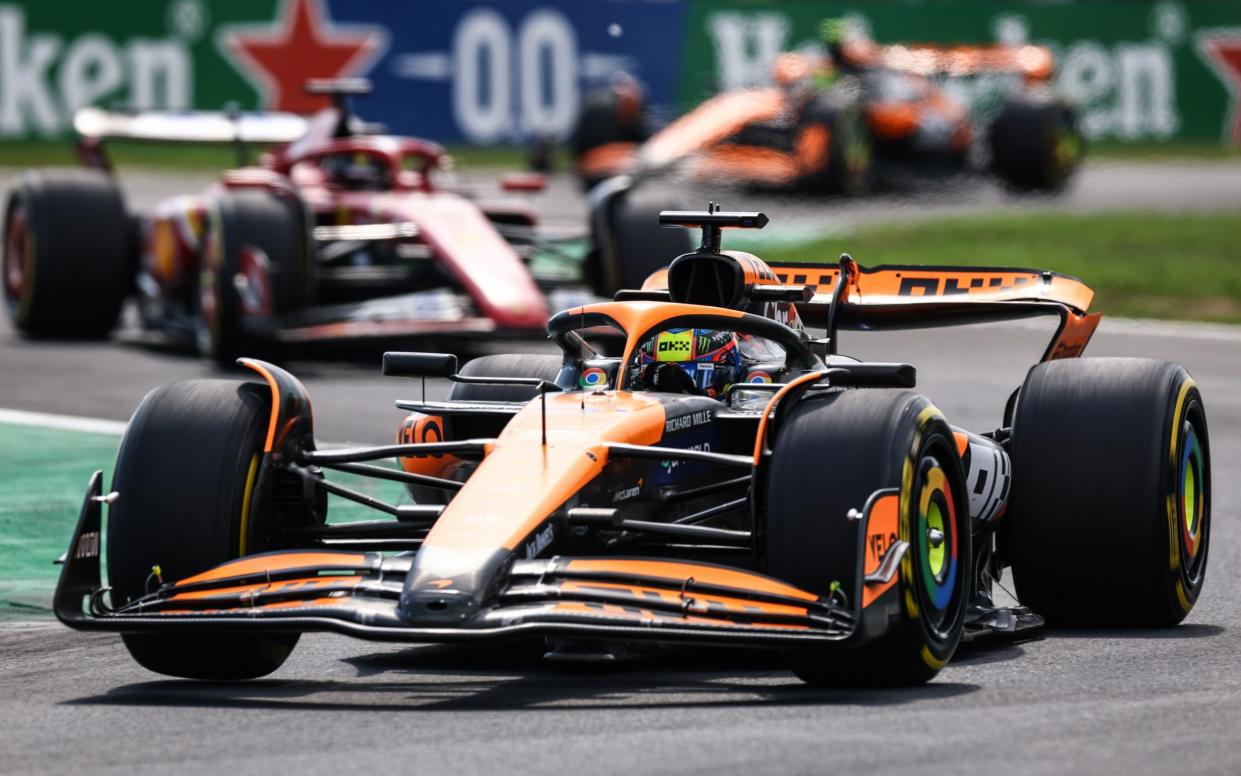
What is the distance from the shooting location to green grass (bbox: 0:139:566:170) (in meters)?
29.3

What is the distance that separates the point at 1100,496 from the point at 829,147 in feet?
61.3

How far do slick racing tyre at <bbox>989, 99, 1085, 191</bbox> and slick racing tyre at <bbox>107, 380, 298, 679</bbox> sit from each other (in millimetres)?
21154

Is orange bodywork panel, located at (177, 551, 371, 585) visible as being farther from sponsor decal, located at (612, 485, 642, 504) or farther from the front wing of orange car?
sponsor decal, located at (612, 485, 642, 504)

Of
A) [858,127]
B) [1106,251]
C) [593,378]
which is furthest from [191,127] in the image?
[593,378]

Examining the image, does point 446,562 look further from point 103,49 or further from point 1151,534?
point 103,49

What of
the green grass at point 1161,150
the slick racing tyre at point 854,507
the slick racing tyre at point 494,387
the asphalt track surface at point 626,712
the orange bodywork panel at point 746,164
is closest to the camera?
the asphalt track surface at point 626,712

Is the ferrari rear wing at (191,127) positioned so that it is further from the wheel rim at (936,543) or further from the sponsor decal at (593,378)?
the wheel rim at (936,543)

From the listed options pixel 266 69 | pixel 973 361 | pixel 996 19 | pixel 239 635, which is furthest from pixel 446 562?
pixel 996 19

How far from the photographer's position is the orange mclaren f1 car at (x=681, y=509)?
692 centimetres

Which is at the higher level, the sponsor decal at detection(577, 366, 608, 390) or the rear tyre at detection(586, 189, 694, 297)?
the sponsor decal at detection(577, 366, 608, 390)

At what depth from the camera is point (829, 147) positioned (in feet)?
88.4

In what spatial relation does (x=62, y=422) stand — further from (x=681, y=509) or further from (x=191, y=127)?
(x=681, y=509)

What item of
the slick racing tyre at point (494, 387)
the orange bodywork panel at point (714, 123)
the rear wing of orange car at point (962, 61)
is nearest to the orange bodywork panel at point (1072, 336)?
the slick racing tyre at point (494, 387)

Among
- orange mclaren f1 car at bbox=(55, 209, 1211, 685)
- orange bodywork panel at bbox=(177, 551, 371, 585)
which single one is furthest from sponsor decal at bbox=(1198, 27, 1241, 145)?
orange bodywork panel at bbox=(177, 551, 371, 585)
